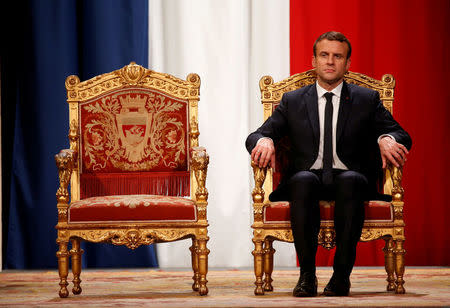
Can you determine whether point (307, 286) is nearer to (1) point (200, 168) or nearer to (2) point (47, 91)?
(1) point (200, 168)

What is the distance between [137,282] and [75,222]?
77 cm

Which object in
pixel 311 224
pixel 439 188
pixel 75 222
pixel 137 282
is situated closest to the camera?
pixel 311 224

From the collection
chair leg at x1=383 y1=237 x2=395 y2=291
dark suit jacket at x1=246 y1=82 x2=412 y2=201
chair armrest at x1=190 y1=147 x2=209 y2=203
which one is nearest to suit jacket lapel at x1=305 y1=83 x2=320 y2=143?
dark suit jacket at x1=246 y1=82 x2=412 y2=201

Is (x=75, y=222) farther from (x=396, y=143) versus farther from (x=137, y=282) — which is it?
(x=396, y=143)

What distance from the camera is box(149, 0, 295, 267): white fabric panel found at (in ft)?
14.2

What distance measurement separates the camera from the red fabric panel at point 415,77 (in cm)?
→ 423

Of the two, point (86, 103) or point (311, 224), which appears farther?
point (86, 103)

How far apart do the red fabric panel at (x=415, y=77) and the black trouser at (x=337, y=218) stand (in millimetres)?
1640

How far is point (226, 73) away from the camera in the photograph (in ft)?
14.3

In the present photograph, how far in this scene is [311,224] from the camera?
2.66 meters

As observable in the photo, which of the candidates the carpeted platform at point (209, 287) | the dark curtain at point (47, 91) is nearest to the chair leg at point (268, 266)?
the carpeted platform at point (209, 287)

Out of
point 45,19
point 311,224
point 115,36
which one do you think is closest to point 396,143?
point 311,224

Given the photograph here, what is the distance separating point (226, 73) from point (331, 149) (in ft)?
5.37

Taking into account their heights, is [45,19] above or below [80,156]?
above
